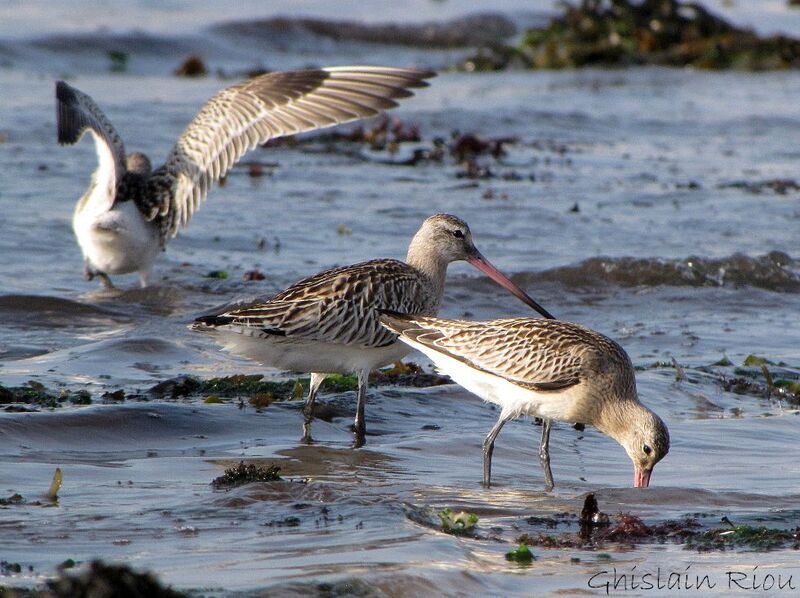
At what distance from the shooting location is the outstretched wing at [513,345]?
7234 millimetres

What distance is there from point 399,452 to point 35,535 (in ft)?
8.32

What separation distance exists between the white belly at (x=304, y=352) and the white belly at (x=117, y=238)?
3.44 metres

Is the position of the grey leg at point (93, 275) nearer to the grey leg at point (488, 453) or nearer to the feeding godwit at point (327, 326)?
the feeding godwit at point (327, 326)

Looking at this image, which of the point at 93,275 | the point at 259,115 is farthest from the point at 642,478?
the point at 93,275

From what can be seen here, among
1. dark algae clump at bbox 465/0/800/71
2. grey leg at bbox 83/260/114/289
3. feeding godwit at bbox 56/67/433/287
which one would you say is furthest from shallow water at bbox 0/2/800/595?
dark algae clump at bbox 465/0/800/71

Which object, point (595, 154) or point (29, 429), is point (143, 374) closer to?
point (29, 429)

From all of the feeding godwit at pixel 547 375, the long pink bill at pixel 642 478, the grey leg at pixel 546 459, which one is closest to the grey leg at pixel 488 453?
the feeding godwit at pixel 547 375

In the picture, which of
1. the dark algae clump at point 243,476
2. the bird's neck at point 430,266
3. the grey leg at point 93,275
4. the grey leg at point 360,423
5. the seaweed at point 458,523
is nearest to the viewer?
the seaweed at point 458,523

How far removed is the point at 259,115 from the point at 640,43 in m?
15.2

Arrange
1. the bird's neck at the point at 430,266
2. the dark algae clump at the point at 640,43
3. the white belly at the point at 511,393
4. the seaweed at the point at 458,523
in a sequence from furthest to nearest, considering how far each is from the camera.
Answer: the dark algae clump at the point at 640,43
the bird's neck at the point at 430,266
the white belly at the point at 511,393
the seaweed at the point at 458,523

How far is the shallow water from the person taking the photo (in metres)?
5.63

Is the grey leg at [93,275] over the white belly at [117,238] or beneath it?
beneath

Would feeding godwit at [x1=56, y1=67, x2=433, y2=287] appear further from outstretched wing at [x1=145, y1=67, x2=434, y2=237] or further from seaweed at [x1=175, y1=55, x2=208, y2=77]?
seaweed at [x1=175, y1=55, x2=208, y2=77]

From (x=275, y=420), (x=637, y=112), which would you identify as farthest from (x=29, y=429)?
(x=637, y=112)
